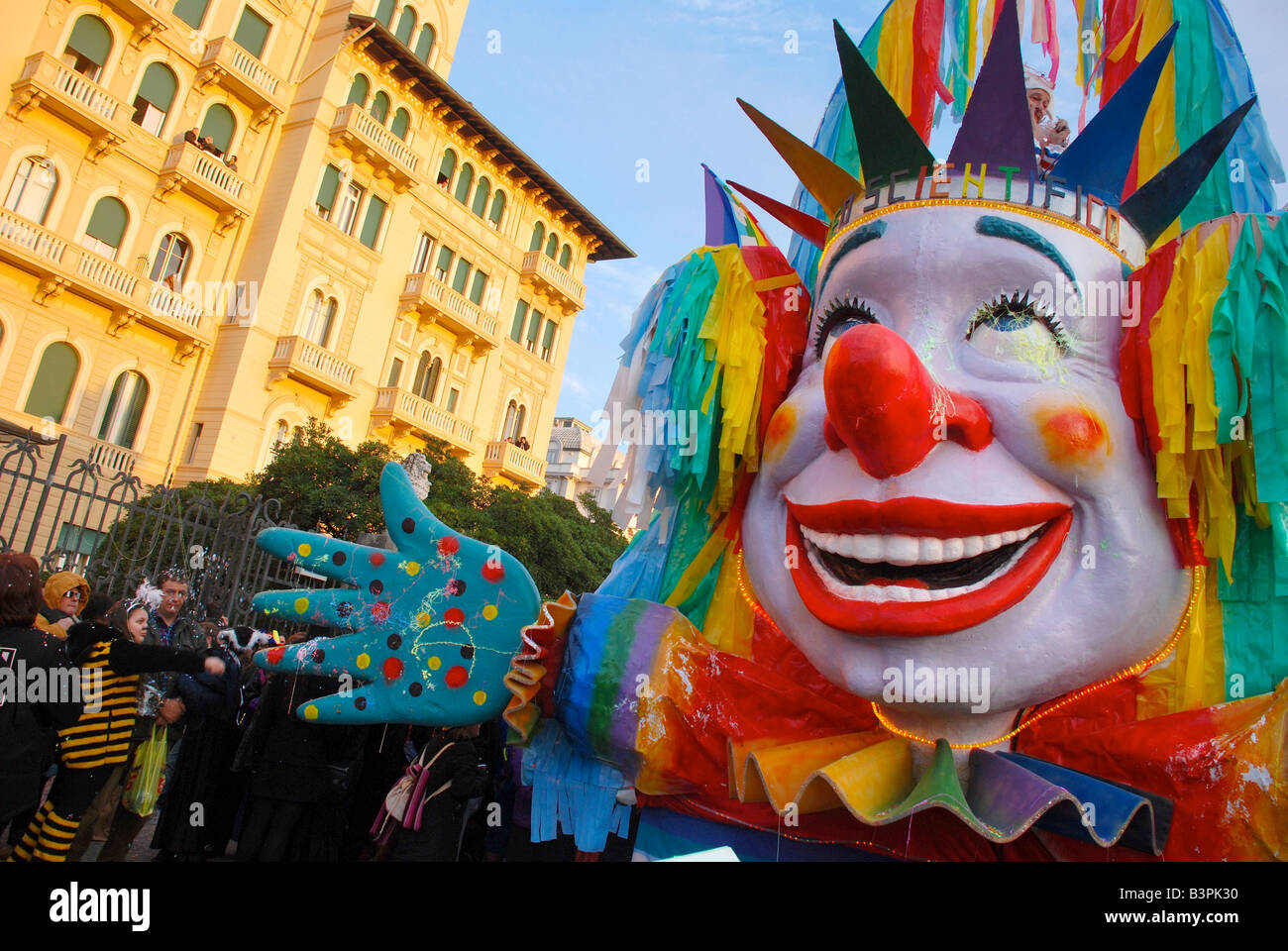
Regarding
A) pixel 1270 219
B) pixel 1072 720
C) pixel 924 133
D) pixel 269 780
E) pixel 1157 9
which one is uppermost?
pixel 1157 9

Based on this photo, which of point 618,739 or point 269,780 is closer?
point 618,739

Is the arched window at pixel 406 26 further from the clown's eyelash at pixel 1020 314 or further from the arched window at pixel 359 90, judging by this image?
the clown's eyelash at pixel 1020 314

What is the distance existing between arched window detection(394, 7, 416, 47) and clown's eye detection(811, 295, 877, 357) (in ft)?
64.3

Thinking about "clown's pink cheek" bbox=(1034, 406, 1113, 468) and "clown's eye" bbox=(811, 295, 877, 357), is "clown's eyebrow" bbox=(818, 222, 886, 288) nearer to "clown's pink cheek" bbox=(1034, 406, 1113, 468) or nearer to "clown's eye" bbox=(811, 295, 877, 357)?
"clown's eye" bbox=(811, 295, 877, 357)

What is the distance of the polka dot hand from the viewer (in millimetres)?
2240

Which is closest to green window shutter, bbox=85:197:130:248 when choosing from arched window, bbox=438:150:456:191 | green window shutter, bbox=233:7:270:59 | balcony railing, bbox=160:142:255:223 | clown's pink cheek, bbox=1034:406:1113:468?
balcony railing, bbox=160:142:255:223

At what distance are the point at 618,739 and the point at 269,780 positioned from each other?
203 cm

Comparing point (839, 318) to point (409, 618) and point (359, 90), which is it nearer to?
point (409, 618)

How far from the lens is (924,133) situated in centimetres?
271

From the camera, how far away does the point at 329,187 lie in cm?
1753

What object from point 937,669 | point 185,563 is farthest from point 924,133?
point 185,563
